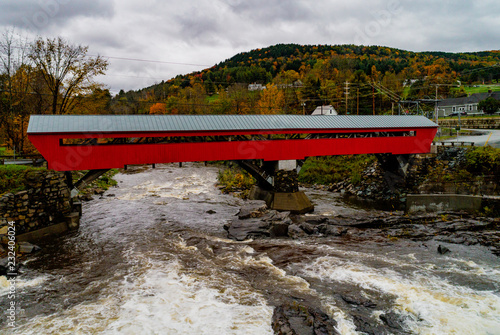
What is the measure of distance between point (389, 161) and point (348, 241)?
12.7 m

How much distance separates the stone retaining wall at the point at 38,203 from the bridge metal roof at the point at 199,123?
2.25m

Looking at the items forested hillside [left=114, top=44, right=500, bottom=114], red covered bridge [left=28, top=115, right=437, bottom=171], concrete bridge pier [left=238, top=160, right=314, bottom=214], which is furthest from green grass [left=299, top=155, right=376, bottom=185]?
forested hillside [left=114, top=44, right=500, bottom=114]

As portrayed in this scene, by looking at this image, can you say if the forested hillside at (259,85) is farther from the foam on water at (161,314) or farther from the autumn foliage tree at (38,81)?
the foam on water at (161,314)

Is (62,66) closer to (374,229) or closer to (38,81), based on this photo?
(38,81)

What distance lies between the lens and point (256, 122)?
1831 centimetres

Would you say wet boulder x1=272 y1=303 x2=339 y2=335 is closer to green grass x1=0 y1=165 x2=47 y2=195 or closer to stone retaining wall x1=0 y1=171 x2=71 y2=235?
stone retaining wall x1=0 y1=171 x2=71 y2=235

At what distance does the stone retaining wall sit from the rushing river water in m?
1.22

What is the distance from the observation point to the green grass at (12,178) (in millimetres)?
12859

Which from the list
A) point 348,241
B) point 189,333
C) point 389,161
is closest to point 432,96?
point 389,161

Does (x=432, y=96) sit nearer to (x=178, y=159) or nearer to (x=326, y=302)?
(x=178, y=159)

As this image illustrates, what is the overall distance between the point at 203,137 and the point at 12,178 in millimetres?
9332

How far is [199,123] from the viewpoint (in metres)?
17.1

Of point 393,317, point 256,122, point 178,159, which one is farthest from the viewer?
point 256,122

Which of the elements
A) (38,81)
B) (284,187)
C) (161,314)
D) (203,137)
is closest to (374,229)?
(284,187)
